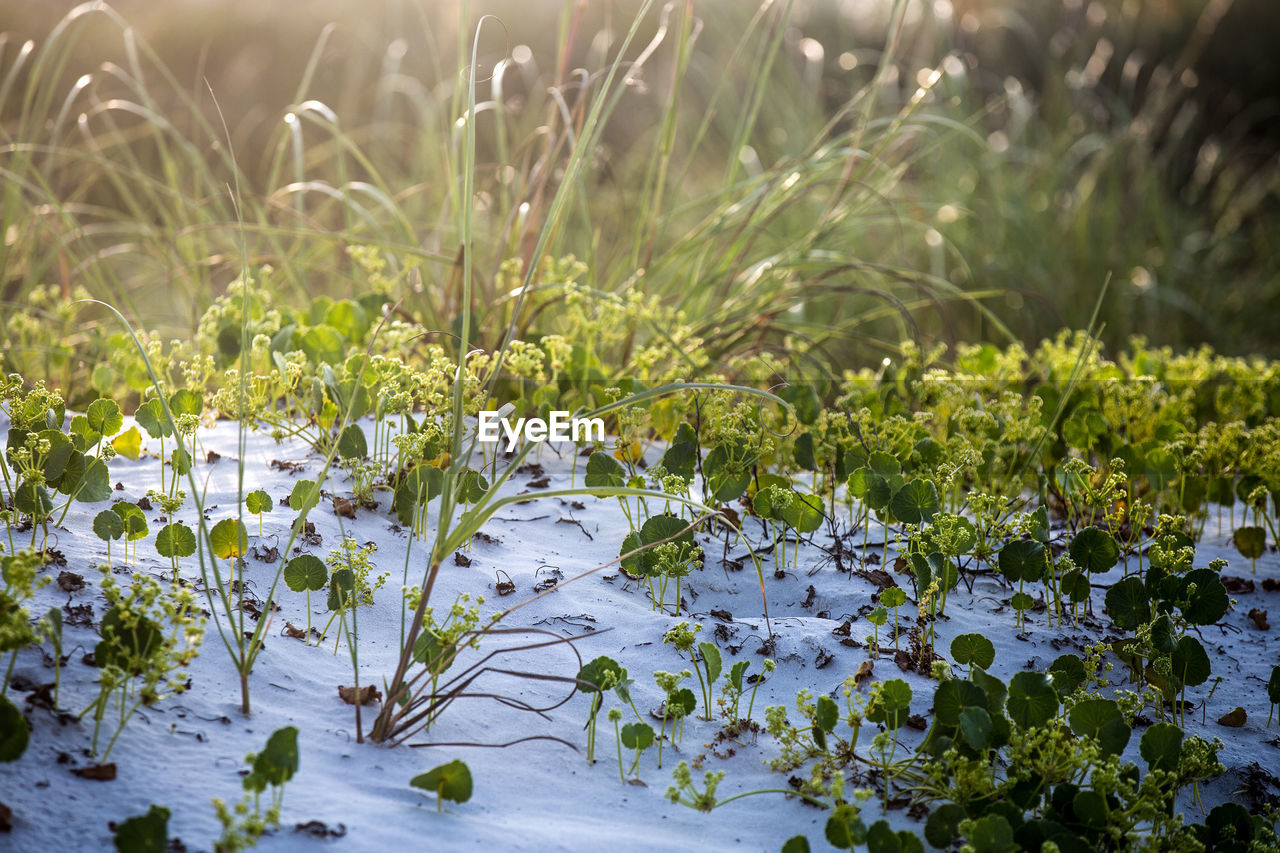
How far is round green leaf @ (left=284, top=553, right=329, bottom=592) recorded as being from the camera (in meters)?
1.56

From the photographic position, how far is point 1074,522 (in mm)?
2215

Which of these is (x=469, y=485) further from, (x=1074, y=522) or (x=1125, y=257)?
(x=1125, y=257)

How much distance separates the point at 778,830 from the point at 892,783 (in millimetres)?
211

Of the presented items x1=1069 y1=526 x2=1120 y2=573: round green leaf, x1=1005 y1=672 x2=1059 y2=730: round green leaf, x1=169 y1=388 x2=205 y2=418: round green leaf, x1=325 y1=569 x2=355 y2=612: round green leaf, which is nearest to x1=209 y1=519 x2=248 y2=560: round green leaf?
x1=325 y1=569 x2=355 y2=612: round green leaf

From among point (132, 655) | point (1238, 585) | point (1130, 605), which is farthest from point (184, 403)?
point (1238, 585)

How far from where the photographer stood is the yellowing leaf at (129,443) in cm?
193

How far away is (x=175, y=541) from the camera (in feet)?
5.08

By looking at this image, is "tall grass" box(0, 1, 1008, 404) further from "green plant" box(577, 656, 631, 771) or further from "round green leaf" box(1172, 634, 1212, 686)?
"round green leaf" box(1172, 634, 1212, 686)

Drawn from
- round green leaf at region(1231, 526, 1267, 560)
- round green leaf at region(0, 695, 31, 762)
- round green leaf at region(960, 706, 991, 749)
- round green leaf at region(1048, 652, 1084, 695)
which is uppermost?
round green leaf at region(1231, 526, 1267, 560)

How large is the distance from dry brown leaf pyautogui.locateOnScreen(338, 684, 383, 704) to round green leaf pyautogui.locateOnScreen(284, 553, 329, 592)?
0.22 meters

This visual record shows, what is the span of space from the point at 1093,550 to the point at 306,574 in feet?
4.65

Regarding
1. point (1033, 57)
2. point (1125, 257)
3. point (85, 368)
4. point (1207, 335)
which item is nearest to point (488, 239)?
point (85, 368)

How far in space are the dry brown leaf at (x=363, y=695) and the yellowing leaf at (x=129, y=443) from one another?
0.84m

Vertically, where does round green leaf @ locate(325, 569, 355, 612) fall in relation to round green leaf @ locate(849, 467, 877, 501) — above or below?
below
